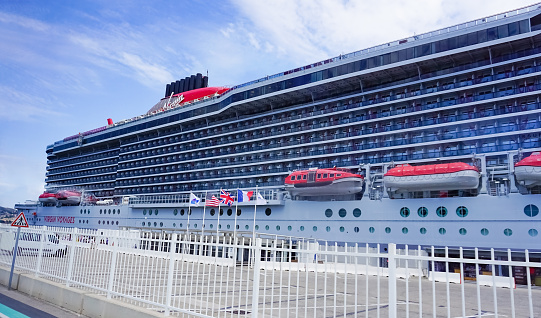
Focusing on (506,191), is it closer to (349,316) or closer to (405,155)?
(405,155)

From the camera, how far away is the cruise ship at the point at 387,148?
20.4 m

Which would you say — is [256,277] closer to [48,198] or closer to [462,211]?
[462,211]

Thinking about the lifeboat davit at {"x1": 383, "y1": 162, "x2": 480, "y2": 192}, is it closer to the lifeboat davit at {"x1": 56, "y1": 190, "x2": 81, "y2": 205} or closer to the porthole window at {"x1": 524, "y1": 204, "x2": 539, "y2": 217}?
the porthole window at {"x1": 524, "y1": 204, "x2": 539, "y2": 217}

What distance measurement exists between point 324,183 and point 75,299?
60.8ft

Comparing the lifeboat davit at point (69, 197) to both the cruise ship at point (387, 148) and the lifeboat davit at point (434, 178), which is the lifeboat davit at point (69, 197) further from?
the lifeboat davit at point (434, 178)

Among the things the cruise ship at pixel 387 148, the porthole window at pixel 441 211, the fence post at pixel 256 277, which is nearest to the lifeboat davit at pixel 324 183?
the cruise ship at pixel 387 148

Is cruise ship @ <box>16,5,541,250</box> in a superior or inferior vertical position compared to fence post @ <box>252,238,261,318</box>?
superior

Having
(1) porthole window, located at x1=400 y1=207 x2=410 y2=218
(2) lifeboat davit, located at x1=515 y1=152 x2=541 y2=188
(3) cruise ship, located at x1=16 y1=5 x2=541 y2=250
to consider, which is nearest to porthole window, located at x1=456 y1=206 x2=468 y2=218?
(3) cruise ship, located at x1=16 y1=5 x2=541 y2=250

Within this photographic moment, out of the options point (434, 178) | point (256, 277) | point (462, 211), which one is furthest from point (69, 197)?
point (256, 277)

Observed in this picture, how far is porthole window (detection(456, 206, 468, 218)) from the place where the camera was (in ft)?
66.8

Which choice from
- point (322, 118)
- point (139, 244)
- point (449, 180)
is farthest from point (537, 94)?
point (139, 244)

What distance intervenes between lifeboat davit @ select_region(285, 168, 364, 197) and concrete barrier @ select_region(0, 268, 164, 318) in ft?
58.4

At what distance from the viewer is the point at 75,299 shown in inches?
322

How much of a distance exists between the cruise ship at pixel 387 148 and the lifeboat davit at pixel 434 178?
0.23ft
